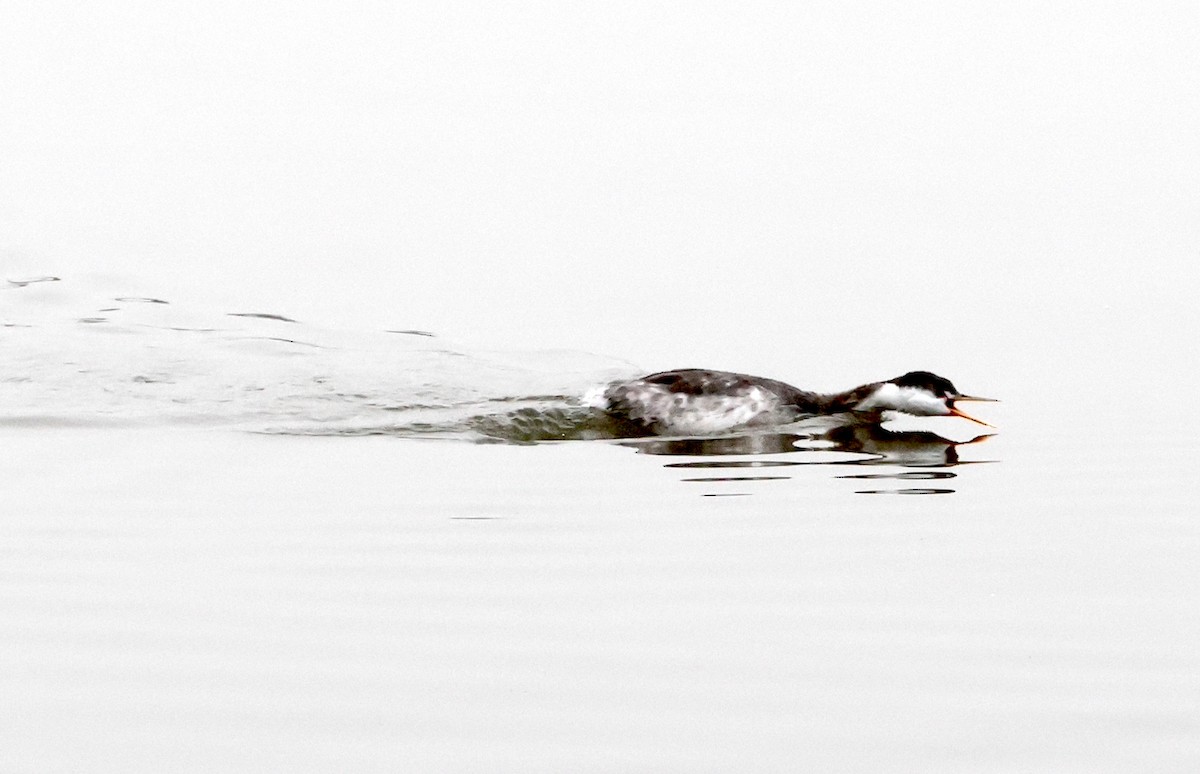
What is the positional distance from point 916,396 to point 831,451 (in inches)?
57.2

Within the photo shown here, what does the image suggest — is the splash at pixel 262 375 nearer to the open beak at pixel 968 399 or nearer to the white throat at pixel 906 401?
the white throat at pixel 906 401

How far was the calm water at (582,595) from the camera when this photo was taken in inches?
239

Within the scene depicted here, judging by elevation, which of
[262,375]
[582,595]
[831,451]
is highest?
[262,375]

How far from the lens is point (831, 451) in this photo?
40.8 feet

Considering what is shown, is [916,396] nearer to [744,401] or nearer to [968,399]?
[968,399]

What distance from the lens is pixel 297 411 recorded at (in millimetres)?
13359

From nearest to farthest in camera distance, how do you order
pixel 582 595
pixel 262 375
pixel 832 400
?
pixel 582 595 < pixel 832 400 < pixel 262 375

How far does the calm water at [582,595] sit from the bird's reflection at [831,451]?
56 mm

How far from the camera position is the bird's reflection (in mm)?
11227

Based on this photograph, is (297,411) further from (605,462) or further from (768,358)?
(768,358)

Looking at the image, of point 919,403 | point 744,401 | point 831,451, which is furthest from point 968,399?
point 744,401

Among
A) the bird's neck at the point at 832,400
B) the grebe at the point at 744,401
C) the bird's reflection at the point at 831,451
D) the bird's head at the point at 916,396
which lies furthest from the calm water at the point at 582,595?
the bird's neck at the point at 832,400

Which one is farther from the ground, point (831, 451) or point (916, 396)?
point (916, 396)

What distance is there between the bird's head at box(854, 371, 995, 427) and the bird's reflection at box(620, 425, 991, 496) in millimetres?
195
